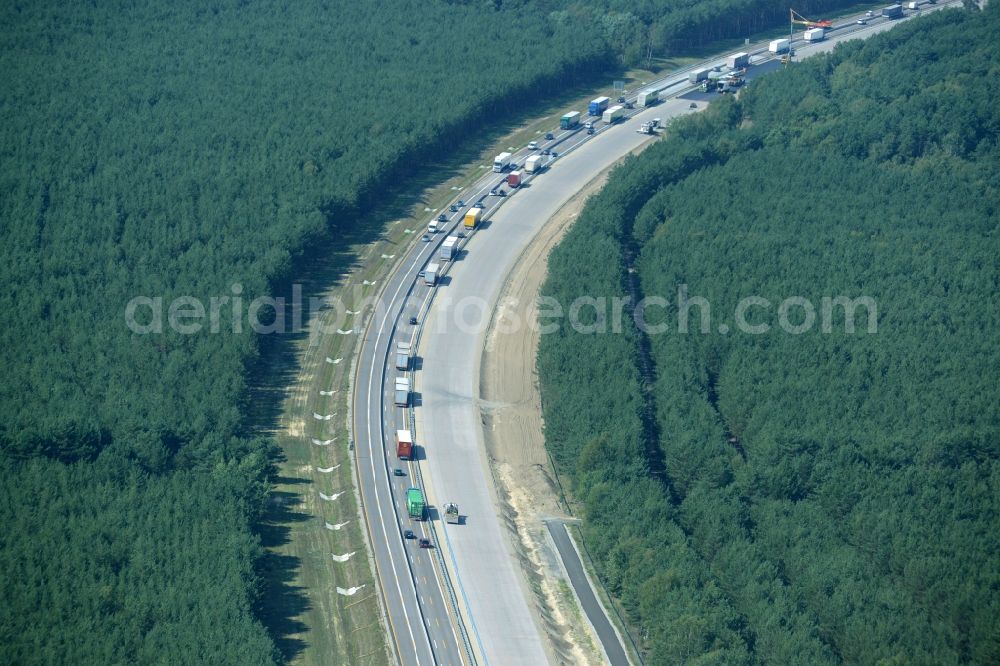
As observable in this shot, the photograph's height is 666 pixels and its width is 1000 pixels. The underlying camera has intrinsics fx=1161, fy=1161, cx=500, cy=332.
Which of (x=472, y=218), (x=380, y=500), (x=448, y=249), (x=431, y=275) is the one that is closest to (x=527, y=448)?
(x=380, y=500)

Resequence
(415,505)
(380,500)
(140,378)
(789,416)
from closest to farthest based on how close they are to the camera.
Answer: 1. (415,505)
2. (380,500)
3. (789,416)
4. (140,378)

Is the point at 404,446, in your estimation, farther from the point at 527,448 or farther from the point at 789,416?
the point at 789,416

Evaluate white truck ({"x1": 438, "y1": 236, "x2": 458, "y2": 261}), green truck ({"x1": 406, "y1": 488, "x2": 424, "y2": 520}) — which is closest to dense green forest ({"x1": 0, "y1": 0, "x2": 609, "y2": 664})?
white truck ({"x1": 438, "y1": 236, "x2": 458, "y2": 261})

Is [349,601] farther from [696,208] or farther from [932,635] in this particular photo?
[696,208]

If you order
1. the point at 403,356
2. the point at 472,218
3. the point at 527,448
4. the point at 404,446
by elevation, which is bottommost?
the point at 527,448

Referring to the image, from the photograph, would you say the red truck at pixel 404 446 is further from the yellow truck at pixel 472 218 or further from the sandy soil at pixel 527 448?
the yellow truck at pixel 472 218

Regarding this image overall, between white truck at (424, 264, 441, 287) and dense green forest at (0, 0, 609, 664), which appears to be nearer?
dense green forest at (0, 0, 609, 664)

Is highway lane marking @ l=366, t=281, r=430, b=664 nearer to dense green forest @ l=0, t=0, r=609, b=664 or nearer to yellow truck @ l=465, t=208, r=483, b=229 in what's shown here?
dense green forest @ l=0, t=0, r=609, b=664
